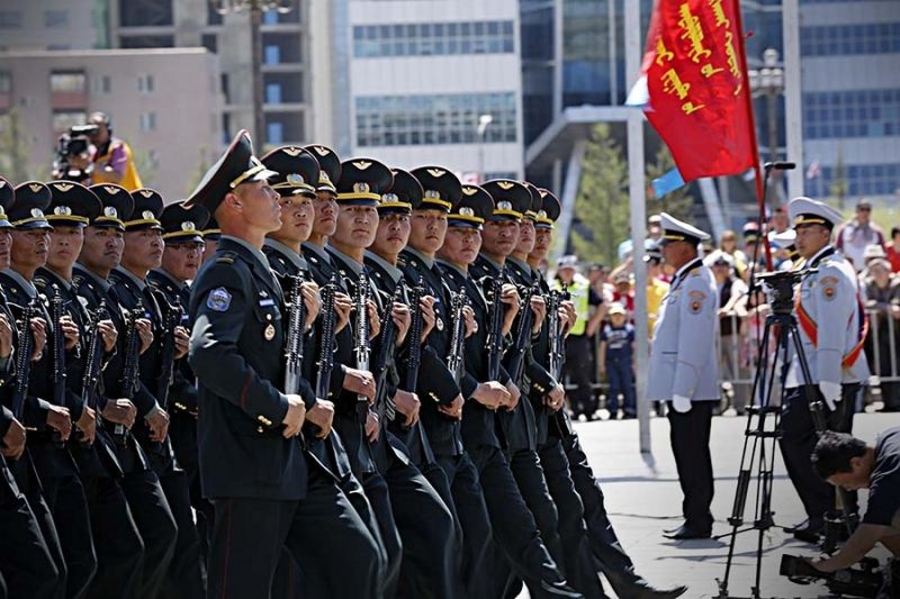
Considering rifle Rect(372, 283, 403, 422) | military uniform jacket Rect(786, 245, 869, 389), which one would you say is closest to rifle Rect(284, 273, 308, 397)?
rifle Rect(372, 283, 403, 422)

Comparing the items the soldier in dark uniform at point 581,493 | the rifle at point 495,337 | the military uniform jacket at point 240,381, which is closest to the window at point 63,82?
the soldier in dark uniform at point 581,493

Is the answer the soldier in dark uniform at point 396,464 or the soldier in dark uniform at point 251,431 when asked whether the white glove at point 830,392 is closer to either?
the soldier in dark uniform at point 396,464

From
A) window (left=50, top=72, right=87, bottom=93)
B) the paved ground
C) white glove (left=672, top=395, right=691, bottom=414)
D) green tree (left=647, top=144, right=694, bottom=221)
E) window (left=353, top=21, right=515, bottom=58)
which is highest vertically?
window (left=353, top=21, right=515, bottom=58)

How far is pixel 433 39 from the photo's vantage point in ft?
304

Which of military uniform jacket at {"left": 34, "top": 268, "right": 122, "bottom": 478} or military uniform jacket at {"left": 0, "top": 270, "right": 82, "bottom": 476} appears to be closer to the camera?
military uniform jacket at {"left": 0, "top": 270, "right": 82, "bottom": 476}

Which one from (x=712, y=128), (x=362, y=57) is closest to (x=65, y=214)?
(x=712, y=128)

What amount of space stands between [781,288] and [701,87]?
16.7 feet

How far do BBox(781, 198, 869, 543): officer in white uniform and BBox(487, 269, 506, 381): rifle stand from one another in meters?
2.89

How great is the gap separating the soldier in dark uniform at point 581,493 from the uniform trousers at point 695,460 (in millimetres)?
2139

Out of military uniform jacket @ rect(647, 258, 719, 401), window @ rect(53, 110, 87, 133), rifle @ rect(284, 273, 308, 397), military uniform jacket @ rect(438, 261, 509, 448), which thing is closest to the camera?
rifle @ rect(284, 273, 308, 397)

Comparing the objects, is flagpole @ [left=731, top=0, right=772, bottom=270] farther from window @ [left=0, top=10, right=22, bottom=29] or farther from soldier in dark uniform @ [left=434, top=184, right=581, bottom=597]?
window @ [left=0, top=10, right=22, bottom=29]

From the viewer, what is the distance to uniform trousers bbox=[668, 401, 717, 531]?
13.0m

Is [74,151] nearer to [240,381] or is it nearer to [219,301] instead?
[219,301]

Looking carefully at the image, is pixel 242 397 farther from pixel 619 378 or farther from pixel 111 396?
pixel 619 378
